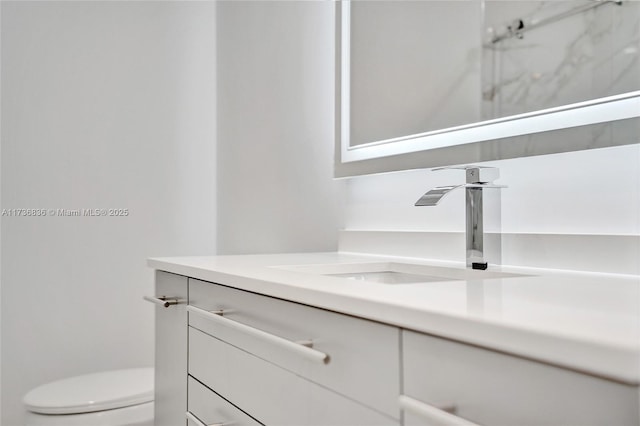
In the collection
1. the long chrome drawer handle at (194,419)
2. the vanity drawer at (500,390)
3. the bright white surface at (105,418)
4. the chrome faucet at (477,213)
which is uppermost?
the chrome faucet at (477,213)

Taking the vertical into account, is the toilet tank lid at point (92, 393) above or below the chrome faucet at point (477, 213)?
below

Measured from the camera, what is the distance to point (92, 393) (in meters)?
1.65

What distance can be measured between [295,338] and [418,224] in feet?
2.10

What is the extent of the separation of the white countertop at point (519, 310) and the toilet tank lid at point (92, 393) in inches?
38.0

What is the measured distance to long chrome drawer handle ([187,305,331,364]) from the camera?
69 cm

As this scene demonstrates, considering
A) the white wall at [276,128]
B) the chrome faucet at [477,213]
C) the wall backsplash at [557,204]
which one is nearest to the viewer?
the wall backsplash at [557,204]

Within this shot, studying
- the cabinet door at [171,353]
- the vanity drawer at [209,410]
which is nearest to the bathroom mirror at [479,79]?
the cabinet door at [171,353]

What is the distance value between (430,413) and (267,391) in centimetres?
37

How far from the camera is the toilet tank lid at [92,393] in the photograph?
156 centimetres

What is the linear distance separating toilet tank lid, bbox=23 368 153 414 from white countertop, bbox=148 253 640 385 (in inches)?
38.0

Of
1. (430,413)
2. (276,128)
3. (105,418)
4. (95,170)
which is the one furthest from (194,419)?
(95,170)

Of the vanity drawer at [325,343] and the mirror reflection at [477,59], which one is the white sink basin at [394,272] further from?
the mirror reflection at [477,59]

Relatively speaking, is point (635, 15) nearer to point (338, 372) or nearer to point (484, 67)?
→ point (484, 67)

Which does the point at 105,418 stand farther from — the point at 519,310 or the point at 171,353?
the point at 519,310
